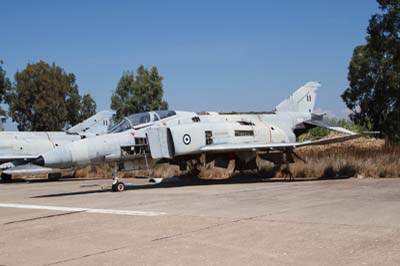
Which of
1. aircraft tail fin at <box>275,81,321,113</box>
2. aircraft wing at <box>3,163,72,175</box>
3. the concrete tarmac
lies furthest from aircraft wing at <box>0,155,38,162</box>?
the concrete tarmac

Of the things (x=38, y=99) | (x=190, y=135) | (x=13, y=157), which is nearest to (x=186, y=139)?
(x=190, y=135)

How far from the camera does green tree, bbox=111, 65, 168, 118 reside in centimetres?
4400

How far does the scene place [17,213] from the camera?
10.7 meters

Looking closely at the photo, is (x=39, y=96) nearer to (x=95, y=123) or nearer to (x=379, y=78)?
(x=95, y=123)

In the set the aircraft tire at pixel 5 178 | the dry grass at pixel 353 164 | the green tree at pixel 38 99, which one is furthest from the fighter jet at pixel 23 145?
the green tree at pixel 38 99

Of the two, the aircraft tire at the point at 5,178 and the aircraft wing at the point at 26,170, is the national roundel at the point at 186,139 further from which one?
the aircraft tire at the point at 5,178

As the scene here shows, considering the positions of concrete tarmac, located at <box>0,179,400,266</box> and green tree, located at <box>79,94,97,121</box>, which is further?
green tree, located at <box>79,94,97,121</box>

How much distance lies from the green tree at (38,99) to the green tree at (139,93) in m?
7.70

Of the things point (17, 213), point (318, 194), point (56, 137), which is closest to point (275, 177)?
point (318, 194)

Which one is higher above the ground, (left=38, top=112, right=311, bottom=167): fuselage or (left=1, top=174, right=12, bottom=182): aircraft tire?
(left=38, top=112, right=311, bottom=167): fuselage

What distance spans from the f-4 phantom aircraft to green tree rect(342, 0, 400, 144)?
40.4ft

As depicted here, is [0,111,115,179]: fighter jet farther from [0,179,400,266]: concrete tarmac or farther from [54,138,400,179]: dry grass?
[0,179,400,266]: concrete tarmac

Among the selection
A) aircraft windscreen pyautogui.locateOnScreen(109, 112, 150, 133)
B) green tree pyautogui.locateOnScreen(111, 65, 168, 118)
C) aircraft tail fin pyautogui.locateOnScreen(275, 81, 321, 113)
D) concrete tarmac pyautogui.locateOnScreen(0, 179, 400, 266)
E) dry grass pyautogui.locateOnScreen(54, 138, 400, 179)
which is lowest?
concrete tarmac pyautogui.locateOnScreen(0, 179, 400, 266)

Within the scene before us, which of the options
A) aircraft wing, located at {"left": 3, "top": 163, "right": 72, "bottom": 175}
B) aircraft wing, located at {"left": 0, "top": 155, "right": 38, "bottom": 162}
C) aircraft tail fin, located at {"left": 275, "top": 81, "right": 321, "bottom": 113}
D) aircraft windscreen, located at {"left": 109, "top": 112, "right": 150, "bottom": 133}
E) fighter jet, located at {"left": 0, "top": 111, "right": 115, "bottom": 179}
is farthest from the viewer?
fighter jet, located at {"left": 0, "top": 111, "right": 115, "bottom": 179}
